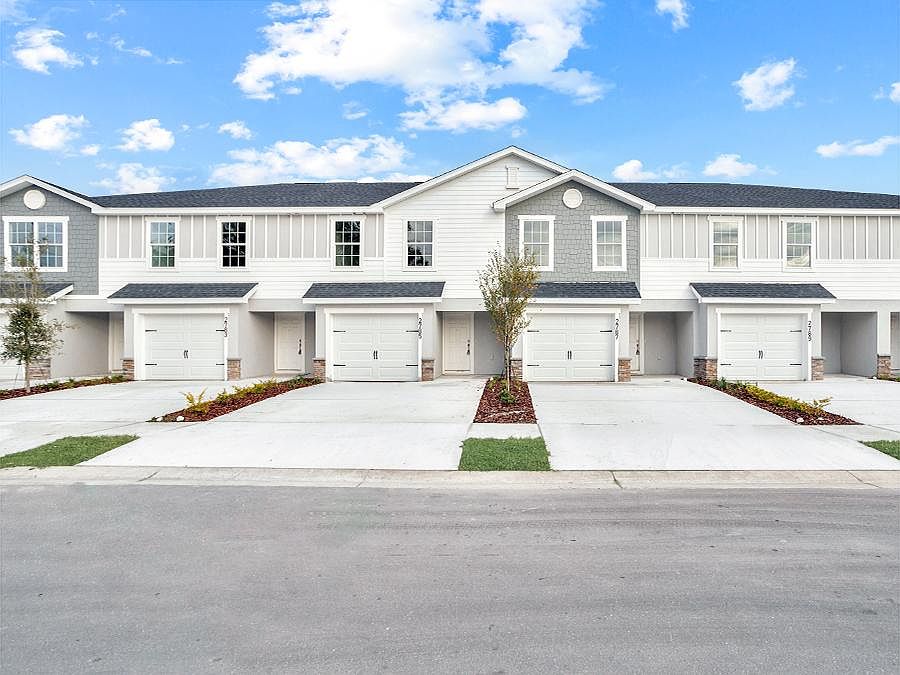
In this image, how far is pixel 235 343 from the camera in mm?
19844

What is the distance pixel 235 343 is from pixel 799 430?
668 inches

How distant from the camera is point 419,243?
806 inches

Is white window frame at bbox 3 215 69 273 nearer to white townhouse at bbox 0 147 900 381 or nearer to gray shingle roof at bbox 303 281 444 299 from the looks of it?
white townhouse at bbox 0 147 900 381

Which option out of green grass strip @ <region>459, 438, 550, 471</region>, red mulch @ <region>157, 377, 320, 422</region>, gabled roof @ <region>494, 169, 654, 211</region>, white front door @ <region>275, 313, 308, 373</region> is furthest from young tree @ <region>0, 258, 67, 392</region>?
gabled roof @ <region>494, 169, 654, 211</region>

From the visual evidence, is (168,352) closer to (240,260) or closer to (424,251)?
(240,260)

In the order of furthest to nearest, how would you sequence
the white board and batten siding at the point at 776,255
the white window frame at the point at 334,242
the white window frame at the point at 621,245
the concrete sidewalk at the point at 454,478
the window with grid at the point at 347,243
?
1. the window with grid at the point at 347,243
2. the white window frame at the point at 334,242
3. the white board and batten siding at the point at 776,255
4. the white window frame at the point at 621,245
5. the concrete sidewalk at the point at 454,478

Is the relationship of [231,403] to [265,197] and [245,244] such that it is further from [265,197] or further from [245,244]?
[265,197]

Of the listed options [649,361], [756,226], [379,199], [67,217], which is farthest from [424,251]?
[67,217]

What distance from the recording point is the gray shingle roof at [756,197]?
2045 cm

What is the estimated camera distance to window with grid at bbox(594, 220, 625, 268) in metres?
20.0

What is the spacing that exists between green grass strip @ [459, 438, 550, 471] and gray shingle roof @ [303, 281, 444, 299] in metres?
10.0

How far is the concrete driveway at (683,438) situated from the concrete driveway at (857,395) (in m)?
1.86

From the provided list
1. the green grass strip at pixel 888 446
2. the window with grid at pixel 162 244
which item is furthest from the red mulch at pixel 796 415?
the window with grid at pixel 162 244

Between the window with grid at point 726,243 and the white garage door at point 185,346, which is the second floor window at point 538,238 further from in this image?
the white garage door at point 185,346
